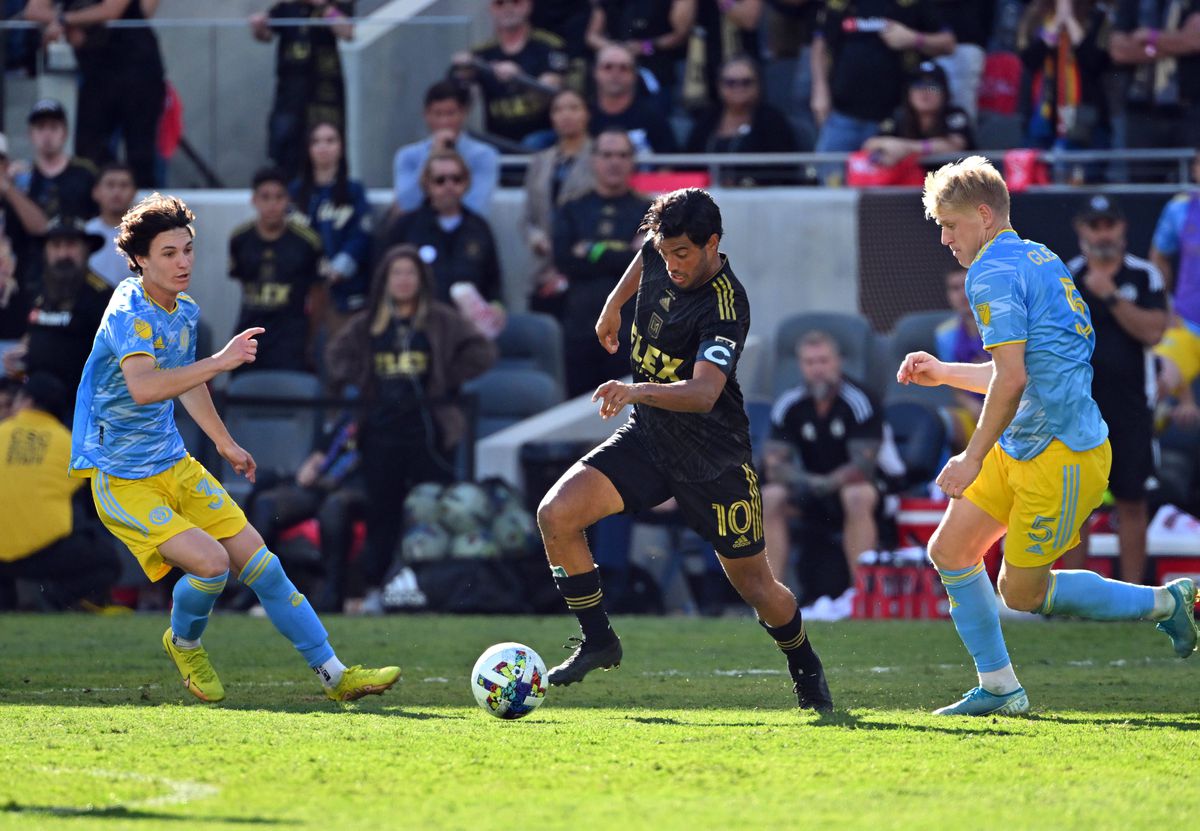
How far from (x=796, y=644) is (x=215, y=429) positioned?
8.16 ft

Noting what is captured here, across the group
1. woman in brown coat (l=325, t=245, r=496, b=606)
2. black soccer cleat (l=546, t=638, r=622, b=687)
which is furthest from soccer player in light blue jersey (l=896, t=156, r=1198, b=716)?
woman in brown coat (l=325, t=245, r=496, b=606)

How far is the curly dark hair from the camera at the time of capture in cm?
755

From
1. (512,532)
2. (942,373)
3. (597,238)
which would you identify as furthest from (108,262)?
(942,373)

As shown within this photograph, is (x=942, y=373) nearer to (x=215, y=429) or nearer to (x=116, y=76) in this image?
(x=215, y=429)

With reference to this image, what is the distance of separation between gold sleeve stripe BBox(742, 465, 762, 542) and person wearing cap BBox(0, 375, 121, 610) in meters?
6.90

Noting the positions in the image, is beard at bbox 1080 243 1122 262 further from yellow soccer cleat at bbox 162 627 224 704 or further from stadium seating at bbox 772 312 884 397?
yellow soccer cleat at bbox 162 627 224 704

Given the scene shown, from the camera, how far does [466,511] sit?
12891 mm

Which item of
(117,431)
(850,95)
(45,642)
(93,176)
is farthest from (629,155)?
(117,431)

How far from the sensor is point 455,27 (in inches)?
687

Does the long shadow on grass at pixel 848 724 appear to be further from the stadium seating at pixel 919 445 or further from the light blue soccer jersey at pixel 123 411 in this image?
the stadium seating at pixel 919 445

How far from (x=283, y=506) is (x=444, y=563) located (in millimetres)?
1261

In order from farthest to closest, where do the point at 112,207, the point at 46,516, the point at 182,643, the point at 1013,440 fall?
1. the point at 112,207
2. the point at 46,516
3. the point at 182,643
4. the point at 1013,440

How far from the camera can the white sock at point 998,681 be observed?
717 centimetres

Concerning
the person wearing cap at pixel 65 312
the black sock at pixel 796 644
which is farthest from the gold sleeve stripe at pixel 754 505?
the person wearing cap at pixel 65 312
